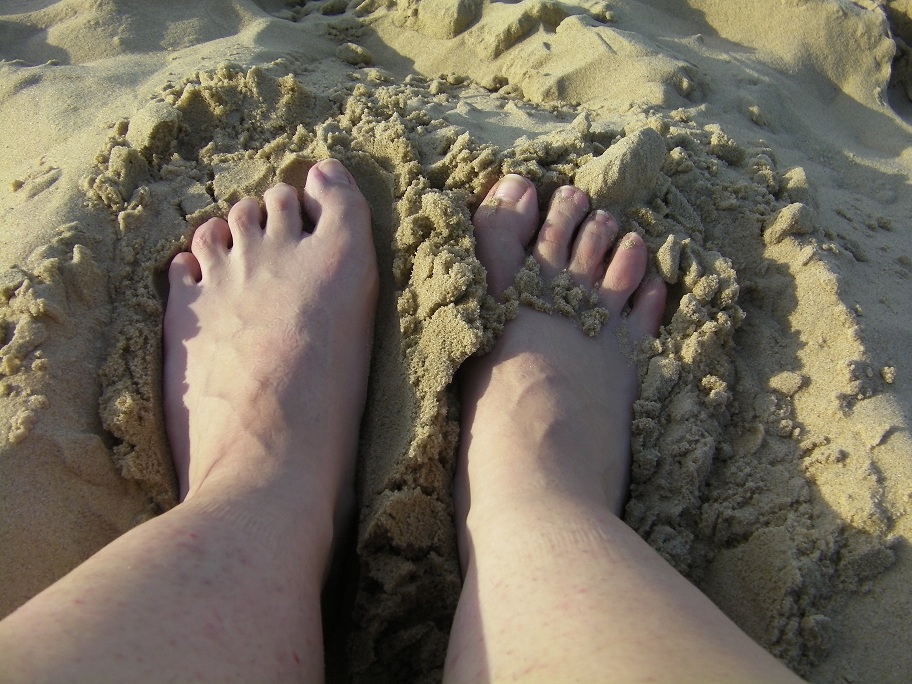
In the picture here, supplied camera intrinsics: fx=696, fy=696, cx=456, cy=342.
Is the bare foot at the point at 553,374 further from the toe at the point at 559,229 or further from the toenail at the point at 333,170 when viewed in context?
the toenail at the point at 333,170

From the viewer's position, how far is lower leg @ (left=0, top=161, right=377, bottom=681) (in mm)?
938

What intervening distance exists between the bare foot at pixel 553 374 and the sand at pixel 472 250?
0.05 metres

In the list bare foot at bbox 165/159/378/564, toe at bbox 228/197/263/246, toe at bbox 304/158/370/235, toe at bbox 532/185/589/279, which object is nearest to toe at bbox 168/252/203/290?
bare foot at bbox 165/159/378/564

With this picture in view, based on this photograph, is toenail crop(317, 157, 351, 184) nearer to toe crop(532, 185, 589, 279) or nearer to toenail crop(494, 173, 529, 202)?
toenail crop(494, 173, 529, 202)

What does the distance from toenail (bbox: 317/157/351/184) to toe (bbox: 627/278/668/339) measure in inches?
32.2

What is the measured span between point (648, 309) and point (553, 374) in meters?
0.34

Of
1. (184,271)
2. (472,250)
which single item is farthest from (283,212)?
(472,250)

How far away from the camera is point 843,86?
2389 millimetres

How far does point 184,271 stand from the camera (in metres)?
1.75

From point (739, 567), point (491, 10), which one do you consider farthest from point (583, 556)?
point (491, 10)

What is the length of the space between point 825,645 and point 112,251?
1714 millimetres

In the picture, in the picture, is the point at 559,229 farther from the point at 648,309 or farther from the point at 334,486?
the point at 334,486

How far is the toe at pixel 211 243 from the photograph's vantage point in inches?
69.5

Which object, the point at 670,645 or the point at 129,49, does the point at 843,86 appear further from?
the point at 129,49
